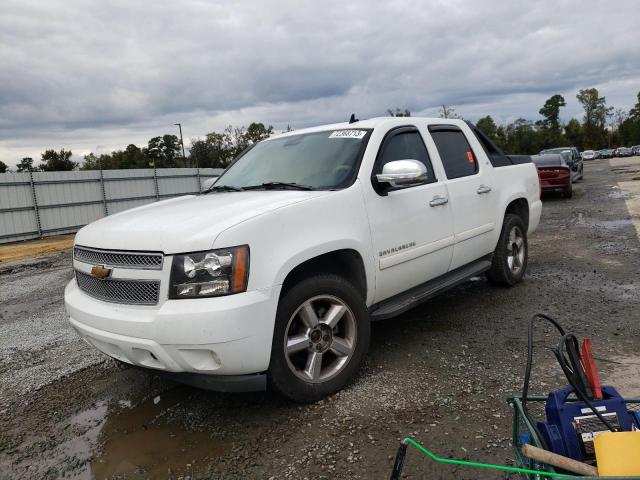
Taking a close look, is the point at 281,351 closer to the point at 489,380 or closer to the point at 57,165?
the point at 489,380

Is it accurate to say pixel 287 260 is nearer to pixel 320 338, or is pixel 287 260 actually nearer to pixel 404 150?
pixel 320 338

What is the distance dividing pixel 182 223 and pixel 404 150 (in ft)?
6.71

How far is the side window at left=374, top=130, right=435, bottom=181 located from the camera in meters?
3.84

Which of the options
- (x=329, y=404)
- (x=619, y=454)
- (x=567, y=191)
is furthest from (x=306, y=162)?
(x=567, y=191)

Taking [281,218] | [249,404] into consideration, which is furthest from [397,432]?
[281,218]

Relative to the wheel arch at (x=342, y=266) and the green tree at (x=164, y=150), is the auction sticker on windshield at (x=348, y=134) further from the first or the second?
the green tree at (x=164, y=150)

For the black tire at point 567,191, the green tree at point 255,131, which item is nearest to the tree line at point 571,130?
the green tree at point 255,131

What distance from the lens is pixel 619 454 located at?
58.4 inches

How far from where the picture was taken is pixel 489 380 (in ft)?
10.7

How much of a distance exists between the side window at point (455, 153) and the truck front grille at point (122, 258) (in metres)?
2.73

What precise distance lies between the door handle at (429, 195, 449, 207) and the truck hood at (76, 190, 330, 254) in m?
1.16

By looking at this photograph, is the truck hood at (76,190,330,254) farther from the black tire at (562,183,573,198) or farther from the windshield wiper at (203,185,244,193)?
the black tire at (562,183,573,198)

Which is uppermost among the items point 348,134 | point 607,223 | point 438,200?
point 348,134

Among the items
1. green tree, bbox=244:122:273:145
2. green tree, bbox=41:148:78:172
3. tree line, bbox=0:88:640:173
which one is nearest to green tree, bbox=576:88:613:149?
tree line, bbox=0:88:640:173
